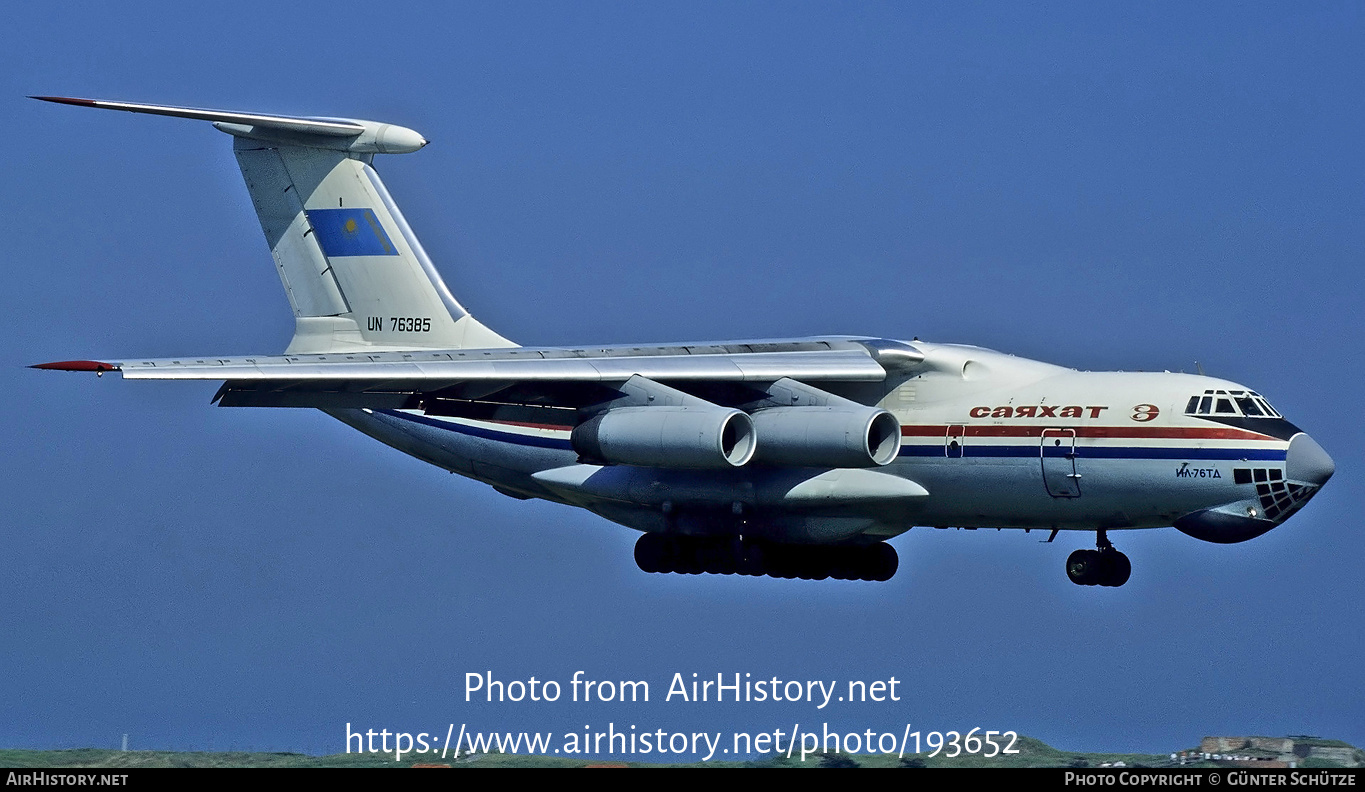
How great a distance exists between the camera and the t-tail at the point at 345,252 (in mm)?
20781

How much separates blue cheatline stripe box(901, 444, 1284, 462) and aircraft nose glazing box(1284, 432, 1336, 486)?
10 cm

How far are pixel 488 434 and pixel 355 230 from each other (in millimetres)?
2778

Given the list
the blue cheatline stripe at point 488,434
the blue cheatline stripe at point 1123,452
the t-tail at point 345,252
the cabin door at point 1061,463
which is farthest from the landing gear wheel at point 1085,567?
the t-tail at point 345,252

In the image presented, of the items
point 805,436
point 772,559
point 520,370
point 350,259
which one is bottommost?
point 772,559

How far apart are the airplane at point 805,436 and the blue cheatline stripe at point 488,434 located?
0.02 m

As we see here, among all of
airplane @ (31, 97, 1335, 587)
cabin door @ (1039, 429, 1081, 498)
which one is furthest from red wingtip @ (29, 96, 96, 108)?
cabin door @ (1039, 429, 1081, 498)

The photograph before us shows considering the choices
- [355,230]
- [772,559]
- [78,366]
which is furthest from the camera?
[355,230]

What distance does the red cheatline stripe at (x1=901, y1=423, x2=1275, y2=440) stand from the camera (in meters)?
17.0

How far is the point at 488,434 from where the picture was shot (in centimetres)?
1986

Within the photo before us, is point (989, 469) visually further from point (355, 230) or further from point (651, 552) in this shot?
point (355, 230)

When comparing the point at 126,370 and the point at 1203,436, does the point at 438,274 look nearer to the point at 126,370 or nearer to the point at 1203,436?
the point at 126,370

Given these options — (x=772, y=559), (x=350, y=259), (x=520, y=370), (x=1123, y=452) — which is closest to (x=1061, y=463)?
(x=1123, y=452)

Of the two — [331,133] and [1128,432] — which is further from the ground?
[331,133]
